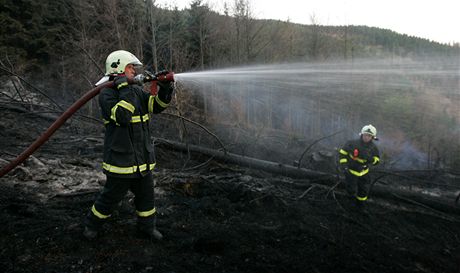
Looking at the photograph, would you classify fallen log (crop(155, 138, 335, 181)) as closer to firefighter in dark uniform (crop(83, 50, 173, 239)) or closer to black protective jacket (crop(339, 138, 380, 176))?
black protective jacket (crop(339, 138, 380, 176))

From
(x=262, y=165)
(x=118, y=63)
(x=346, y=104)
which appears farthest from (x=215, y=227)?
(x=346, y=104)

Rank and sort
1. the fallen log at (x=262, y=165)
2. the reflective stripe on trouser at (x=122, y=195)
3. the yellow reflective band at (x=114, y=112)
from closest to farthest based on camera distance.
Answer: the yellow reflective band at (x=114, y=112)
the reflective stripe on trouser at (x=122, y=195)
the fallen log at (x=262, y=165)

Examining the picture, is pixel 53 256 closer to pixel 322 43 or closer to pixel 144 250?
pixel 144 250

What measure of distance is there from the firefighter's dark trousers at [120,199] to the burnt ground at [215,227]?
22 centimetres

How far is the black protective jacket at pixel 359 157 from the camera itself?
18.7 ft

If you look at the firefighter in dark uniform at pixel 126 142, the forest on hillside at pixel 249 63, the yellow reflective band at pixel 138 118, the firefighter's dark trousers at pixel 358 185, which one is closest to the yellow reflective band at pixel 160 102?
the firefighter in dark uniform at pixel 126 142

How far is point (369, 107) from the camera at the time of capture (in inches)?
797

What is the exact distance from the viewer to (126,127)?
331 centimetres

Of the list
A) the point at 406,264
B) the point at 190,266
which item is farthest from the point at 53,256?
the point at 406,264

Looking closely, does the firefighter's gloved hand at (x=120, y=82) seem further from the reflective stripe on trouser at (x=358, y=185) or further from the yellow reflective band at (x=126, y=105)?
the reflective stripe on trouser at (x=358, y=185)

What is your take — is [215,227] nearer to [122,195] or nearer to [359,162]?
[122,195]

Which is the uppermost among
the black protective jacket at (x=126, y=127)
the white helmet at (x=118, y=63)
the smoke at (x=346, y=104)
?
the white helmet at (x=118, y=63)

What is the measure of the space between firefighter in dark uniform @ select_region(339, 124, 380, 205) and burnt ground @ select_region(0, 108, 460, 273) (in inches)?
12.0

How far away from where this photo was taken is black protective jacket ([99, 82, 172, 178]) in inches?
127
